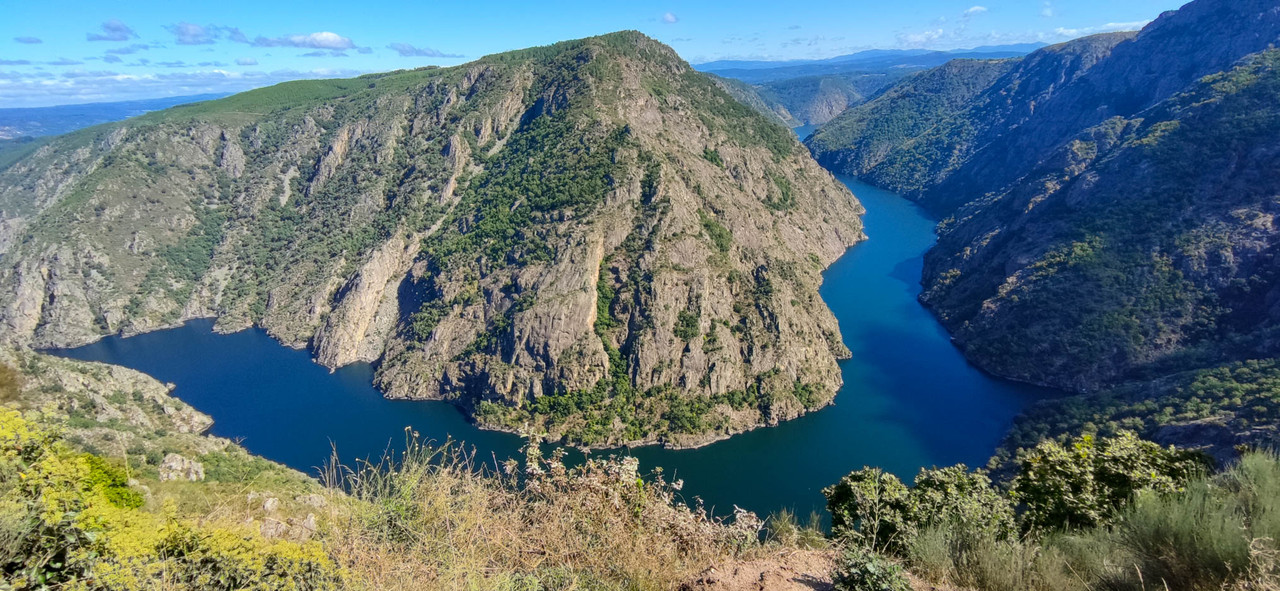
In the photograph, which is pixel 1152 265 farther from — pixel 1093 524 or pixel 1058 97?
pixel 1058 97

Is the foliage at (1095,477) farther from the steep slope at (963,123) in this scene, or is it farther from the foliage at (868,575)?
the steep slope at (963,123)

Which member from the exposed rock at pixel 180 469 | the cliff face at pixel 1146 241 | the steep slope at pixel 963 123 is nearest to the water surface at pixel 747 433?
the cliff face at pixel 1146 241

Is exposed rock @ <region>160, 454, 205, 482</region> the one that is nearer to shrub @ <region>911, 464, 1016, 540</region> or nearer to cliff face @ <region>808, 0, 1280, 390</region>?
shrub @ <region>911, 464, 1016, 540</region>

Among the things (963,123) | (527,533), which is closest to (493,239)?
(527,533)

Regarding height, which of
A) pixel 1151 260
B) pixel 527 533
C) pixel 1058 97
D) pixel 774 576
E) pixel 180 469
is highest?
pixel 1058 97

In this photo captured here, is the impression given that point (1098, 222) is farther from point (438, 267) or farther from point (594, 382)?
point (438, 267)

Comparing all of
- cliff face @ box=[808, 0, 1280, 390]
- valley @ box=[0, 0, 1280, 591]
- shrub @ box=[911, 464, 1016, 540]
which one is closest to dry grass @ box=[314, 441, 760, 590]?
valley @ box=[0, 0, 1280, 591]
